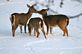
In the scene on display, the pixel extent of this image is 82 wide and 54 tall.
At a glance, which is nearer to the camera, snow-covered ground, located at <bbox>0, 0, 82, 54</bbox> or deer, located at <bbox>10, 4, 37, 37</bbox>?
snow-covered ground, located at <bbox>0, 0, 82, 54</bbox>

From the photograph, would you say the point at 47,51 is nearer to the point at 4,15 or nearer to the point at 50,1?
the point at 4,15

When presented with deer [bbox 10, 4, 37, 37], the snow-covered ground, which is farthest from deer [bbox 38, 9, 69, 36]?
deer [bbox 10, 4, 37, 37]

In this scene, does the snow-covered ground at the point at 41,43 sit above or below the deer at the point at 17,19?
below

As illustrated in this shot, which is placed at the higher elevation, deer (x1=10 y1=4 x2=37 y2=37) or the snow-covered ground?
deer (x1=10 y1=4 x2=37 y2=37)

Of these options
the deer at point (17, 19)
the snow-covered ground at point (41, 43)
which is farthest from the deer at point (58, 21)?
the deer at point (17, 19)

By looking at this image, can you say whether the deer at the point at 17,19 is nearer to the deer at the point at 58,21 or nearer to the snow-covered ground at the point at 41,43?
the snow-covered ground at the point at 41,43

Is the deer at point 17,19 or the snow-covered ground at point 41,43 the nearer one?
the snow-covered ground at point 41,43

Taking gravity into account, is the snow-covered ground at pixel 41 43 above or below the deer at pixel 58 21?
below

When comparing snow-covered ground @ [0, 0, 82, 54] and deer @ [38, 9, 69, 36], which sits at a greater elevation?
deer @ [38, 9, 69, 36]

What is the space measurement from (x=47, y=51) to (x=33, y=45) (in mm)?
907

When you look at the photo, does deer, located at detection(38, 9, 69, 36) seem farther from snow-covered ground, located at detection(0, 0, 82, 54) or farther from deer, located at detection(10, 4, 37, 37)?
deer, located at detection(10, 4, 37, 37)

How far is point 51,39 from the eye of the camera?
1078cm

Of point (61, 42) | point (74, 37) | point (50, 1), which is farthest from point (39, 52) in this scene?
point (50, 1)

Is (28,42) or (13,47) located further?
(28,42)
